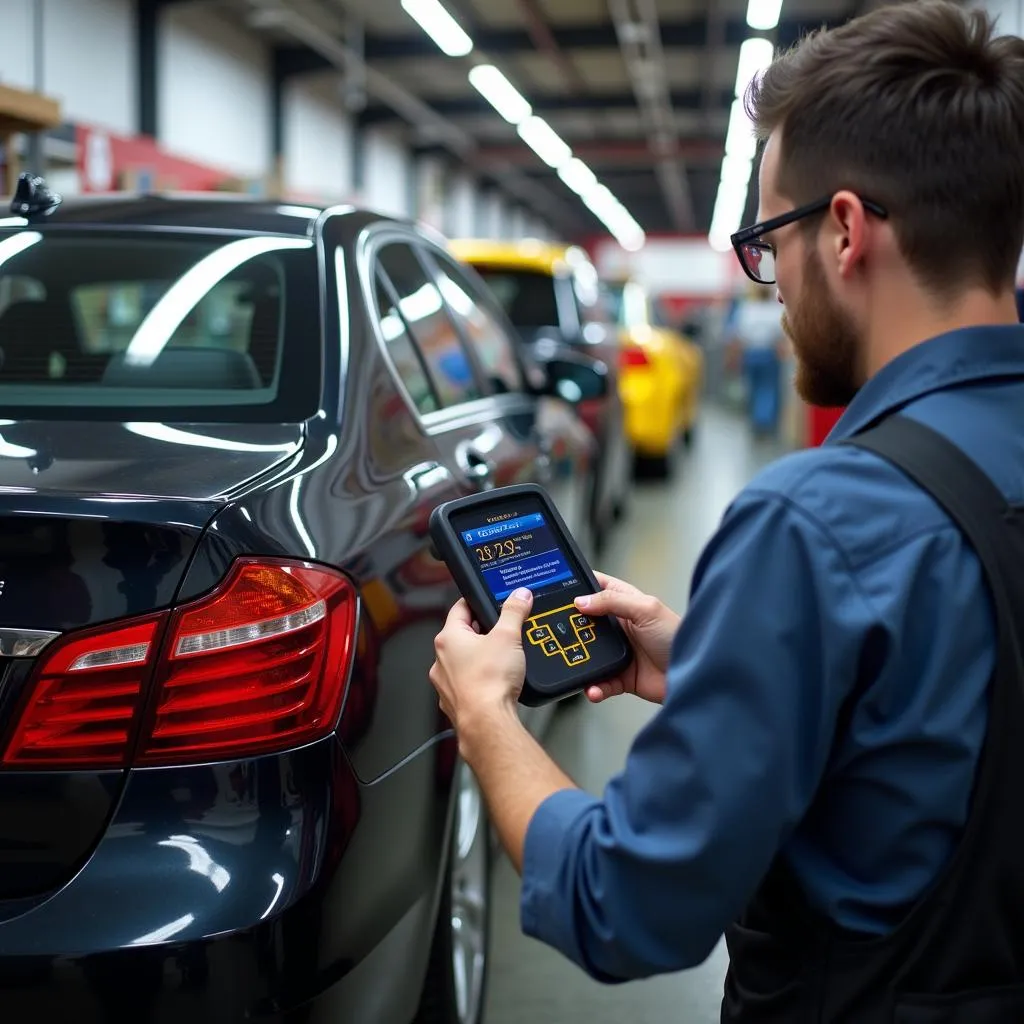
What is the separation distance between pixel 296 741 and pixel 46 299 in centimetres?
126

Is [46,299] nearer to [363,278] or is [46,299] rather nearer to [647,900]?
[363,278]

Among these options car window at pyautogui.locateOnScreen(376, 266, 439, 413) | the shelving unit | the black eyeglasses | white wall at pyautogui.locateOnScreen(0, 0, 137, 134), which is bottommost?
car window at pyautogui.locateOnScreen(376, 266, 439, 413)

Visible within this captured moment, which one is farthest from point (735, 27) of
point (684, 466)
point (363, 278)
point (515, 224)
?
point (515, 224)

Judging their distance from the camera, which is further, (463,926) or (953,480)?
(463,926)

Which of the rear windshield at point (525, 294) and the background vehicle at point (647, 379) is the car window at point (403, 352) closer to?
the rear windshield at point (525, 294)

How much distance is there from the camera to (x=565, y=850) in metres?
1.01

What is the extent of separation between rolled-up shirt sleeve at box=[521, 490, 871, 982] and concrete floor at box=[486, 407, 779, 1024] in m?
1.57

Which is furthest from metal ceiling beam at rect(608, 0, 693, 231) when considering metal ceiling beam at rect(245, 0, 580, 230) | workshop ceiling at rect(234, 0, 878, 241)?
metal ceiling beam at rect(245, 0, 580, 230)

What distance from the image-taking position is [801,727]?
0.94 m

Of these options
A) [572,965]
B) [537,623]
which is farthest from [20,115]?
[537,623]

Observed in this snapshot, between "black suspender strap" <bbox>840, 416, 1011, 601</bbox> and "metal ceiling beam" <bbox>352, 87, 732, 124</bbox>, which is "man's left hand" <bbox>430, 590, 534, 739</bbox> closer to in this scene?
"black suspender strap" <bbox>840, 416, 1011, 601</bbox>

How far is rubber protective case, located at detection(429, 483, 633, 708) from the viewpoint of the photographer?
1.26 metres

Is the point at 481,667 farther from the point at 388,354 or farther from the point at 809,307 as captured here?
the point at 388,354

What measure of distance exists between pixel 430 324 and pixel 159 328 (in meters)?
0.73
